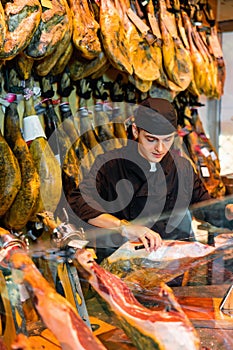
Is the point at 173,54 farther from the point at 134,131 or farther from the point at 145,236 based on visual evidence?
the point at 145,236

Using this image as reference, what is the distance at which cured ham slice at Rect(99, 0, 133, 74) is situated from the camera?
2381 millimetres

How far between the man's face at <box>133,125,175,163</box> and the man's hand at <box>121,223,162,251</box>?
62 centimetres

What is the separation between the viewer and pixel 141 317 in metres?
0.98

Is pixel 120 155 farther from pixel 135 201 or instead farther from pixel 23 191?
pixel 23 191

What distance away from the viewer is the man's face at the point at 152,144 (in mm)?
2330

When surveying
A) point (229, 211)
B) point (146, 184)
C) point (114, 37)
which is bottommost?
point (229, 211)

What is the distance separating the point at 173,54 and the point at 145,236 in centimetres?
169

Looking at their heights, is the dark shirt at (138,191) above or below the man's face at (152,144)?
below

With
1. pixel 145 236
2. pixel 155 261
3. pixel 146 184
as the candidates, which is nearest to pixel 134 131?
pixel 146 184

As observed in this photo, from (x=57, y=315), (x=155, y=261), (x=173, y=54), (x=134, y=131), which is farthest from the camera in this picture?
(x=173, y=54)

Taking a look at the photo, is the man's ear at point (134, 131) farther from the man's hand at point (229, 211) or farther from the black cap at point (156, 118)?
the man's hand at point (229, 211)

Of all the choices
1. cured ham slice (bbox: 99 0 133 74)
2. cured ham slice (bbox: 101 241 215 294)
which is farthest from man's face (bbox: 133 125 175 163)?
cured ham slice (bbox: 101 241 215 294)

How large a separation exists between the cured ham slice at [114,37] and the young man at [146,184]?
21 cm

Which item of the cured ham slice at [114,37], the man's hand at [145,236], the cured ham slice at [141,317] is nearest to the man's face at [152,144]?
the cured ham slice at [114,37]
